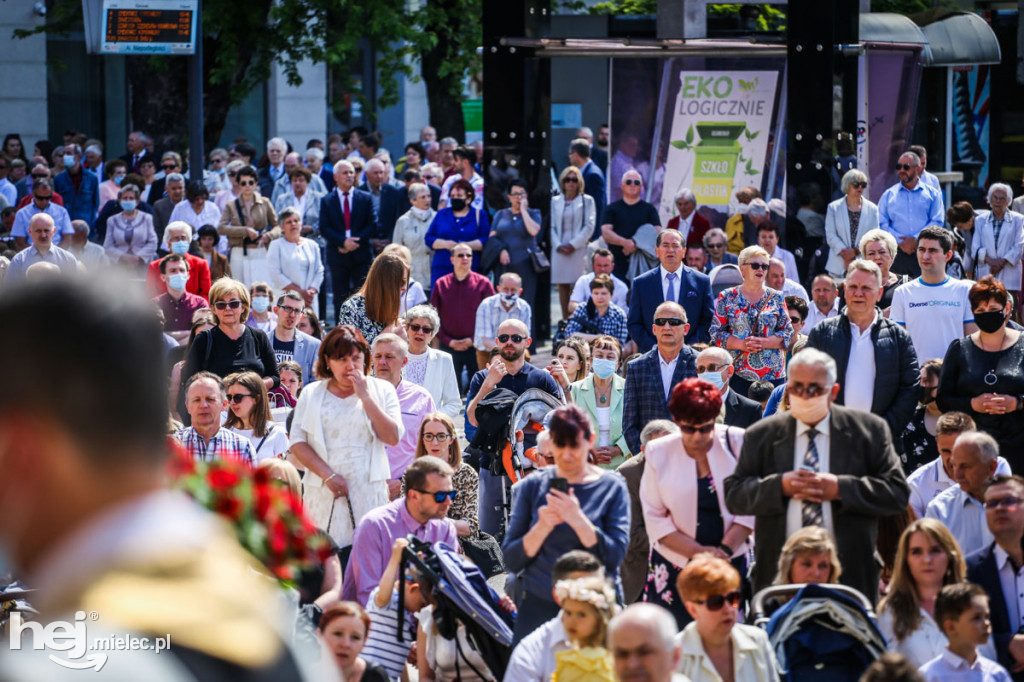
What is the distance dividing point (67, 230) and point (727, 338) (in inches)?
379

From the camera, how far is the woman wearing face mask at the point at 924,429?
9.27m

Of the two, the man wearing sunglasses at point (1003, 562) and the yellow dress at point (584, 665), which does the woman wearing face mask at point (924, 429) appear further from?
the yellow dress at point (584, 665)

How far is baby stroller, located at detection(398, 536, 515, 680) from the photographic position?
6.80m

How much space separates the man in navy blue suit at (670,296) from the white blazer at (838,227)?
2.65 m

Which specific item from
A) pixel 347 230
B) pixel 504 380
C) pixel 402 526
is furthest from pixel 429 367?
pixel 347 230

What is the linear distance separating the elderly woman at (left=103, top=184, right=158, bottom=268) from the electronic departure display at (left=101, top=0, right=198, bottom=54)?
169 cm

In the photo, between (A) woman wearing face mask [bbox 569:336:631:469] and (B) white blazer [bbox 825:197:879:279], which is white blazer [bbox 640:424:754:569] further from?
(B) white blazer [bbox 825:197:879:279]

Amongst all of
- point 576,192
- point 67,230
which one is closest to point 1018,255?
point 576,192

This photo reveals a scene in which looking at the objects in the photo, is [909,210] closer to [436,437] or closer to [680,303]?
[680,303]

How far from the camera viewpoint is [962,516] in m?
7.37

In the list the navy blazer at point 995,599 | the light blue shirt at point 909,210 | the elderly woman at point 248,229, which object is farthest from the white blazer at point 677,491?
the elderly woman at point 248,229

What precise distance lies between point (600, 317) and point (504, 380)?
2822 millimetres

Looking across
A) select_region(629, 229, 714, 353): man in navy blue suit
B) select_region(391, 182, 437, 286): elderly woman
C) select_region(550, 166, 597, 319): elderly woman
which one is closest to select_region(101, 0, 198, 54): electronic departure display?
select_region(391, 182, 437, 286): elderly woman

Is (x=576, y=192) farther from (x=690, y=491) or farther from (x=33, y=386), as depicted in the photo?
(x=33, y=386)
